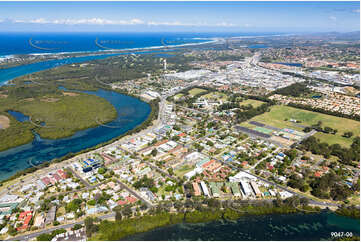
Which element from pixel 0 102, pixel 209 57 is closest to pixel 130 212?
pixel 0 102

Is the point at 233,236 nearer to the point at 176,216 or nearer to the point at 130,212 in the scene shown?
the point at 176,216

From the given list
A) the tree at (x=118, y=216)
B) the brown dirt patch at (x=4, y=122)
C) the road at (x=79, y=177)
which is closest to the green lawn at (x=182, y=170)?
the tree at (x=118, y=216)

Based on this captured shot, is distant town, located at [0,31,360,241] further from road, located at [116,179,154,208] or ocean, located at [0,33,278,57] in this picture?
ocean, located at [0,33,278,57]

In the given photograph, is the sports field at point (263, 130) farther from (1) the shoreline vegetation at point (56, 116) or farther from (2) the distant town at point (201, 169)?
(1) the shoreline vegetation at point (56, 116)

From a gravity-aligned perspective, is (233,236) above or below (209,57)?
below

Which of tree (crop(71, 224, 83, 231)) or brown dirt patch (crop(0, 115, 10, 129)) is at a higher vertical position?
brown dirt patch (crop(0, 115, 10, 129))

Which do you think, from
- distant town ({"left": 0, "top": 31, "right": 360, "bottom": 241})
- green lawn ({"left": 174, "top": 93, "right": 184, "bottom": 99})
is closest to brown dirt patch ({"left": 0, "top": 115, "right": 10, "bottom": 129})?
distant town ({"left": 0, "top": 31, "right": 360, "bottom": 241})

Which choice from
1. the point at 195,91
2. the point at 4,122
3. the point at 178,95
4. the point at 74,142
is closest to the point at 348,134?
the point at 195,91
